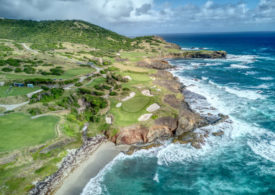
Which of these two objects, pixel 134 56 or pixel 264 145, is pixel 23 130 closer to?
pixel 264 145

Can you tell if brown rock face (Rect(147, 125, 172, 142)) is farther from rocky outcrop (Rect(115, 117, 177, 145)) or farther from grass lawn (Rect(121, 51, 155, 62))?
grass lawn (Rect(121, 51, 155, 62))

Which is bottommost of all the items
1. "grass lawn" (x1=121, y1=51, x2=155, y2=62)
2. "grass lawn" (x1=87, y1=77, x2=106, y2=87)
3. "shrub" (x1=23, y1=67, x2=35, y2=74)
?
"grass lawn" (x1=87, y1=77, x2=106, y2=87)

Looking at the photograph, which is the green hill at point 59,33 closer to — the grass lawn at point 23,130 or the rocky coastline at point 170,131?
the grass lawn at point 23,130

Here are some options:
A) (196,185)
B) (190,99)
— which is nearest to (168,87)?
(190,99)

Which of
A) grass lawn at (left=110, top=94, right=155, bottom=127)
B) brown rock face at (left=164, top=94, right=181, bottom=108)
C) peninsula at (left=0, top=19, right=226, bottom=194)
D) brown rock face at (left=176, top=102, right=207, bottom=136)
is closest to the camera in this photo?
peninsula at (left=0, top=19, right=226, bottom=194)

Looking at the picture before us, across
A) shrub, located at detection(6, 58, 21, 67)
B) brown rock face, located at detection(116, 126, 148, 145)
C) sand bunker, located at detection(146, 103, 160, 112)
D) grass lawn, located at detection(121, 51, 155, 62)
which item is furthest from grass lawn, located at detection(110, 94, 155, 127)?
grass lawn, located at detection(121, 51, 155, 62)

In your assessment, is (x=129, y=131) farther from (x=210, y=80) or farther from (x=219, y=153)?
(x=210, y=80)

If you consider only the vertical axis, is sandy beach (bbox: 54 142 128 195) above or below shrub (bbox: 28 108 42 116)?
below

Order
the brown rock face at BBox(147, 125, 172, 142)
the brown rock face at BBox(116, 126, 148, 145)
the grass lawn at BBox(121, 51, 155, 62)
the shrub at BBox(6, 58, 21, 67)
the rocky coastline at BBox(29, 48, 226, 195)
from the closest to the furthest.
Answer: the rocky coastline at BBox(29, 48, 226, 195) < the brown rock face at BBox(116, 126, 148, 145) < the brown rock face at BBox(147, 125, 172, 142) < the shrub at BBox(6, 58, 21, 67) < the grass lawn at BBox(121, 51, 155, 62)
